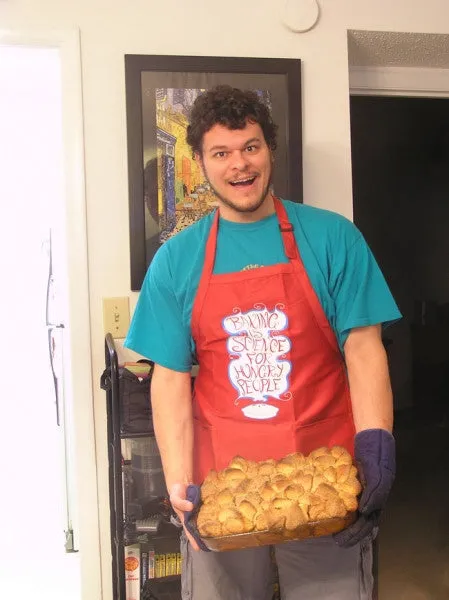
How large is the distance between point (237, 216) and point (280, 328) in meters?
0.26

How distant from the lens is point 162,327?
136 centimetres

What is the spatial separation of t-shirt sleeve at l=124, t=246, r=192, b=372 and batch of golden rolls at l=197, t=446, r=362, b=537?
0.86ft

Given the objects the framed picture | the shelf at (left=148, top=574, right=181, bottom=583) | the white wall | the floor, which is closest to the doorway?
the floor

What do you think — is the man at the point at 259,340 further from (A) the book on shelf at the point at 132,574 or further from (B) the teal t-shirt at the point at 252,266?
(A) the book on shelf at the point at 132,574

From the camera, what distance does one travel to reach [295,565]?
1.30 meters

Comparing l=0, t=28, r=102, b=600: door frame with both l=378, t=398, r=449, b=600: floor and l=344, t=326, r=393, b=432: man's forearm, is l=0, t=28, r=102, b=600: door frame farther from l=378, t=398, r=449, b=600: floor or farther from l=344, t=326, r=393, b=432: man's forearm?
l=378, t=398, r=449, b=600: floor

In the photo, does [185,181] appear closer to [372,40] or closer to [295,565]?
[372,40]

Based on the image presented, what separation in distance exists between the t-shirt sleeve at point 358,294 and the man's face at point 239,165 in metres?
0.22

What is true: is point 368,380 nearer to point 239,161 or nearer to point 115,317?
point 239,161

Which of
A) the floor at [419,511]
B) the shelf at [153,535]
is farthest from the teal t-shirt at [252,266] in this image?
the floor at [419,511]

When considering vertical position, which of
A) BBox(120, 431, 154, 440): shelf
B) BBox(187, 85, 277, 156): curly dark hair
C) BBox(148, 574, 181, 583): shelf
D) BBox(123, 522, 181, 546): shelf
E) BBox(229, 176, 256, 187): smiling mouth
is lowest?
BBox(148, 574, 181, 583): shelf

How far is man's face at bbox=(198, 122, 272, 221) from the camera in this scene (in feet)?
4.29

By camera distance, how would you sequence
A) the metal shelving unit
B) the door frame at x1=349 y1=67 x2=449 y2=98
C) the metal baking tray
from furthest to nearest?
the door frame at x1=349 y1=67 x2=449 y2=98, the metal shelving unit, the metal baking tray

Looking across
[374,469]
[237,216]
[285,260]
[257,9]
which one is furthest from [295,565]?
[257,9]
